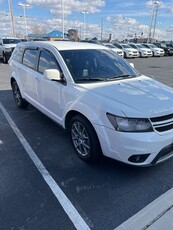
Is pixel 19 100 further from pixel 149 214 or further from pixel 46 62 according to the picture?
pixel 149 214

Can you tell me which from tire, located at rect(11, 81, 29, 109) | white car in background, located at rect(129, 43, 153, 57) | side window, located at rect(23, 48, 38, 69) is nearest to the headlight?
side window, located at rect(23, 48, 38, 69)

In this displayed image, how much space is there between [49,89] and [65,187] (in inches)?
74.2

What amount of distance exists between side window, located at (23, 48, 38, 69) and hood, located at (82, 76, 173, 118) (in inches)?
75.2

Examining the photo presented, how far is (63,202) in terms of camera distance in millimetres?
2574

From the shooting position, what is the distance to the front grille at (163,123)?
2.70 metres

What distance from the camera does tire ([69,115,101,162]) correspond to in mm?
3086

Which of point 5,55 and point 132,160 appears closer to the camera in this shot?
point 132,160

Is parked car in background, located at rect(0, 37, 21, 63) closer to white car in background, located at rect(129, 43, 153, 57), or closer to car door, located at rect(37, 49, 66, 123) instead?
car door, located at rect(37, 49, 66, 123)

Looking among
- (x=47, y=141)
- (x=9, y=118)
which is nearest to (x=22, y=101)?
(x=9, y=118)

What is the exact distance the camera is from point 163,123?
2.75 meters

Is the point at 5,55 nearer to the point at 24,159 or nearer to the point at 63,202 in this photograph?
the point at 24,159

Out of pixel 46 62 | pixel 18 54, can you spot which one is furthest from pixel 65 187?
pixel 18 54

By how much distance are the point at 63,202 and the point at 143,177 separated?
3.95ft

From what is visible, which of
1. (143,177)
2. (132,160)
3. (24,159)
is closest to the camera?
(132,160)
